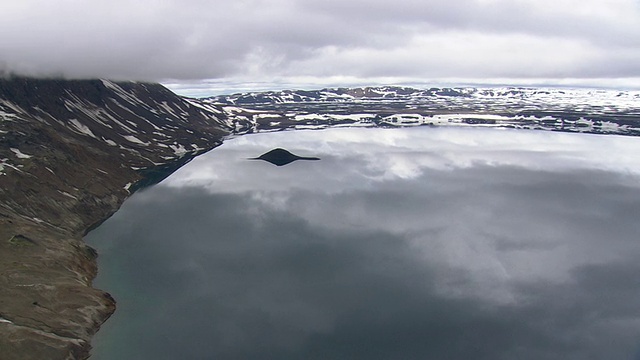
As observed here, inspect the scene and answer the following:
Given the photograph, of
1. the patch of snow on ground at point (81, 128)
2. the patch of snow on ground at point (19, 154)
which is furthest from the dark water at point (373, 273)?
the patch of snow on ground at point (81, 128)

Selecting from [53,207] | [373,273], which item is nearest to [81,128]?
[53,207]

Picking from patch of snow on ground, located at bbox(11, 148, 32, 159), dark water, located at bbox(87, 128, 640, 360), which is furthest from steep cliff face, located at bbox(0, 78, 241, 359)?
dark water, located at bbox(87, 128, 640, 360)

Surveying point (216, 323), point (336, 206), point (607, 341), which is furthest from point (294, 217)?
point (607, 341)

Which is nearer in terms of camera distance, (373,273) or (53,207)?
(373,273)

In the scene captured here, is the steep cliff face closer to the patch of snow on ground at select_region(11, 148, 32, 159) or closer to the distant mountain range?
the distant mountain range

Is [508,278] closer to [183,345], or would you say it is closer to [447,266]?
[447,266]

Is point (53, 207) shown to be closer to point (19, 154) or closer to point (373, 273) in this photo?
point (19, 154)

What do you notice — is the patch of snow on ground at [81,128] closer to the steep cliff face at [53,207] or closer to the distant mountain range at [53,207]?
the distant mountain range at [53,207]
